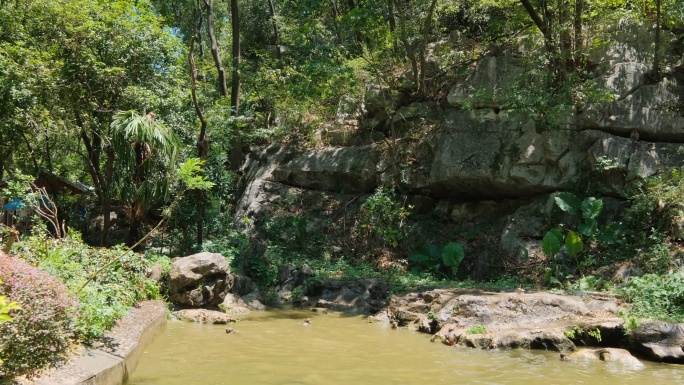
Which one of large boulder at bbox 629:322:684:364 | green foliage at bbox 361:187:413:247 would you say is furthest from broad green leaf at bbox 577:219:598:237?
large boulder at bbox 629:322:684:364

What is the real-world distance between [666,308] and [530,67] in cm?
864

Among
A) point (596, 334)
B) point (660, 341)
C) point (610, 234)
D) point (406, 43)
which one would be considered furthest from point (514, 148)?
point (660, 341)

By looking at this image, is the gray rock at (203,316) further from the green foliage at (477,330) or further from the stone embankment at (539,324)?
the green foliage at (477,330)

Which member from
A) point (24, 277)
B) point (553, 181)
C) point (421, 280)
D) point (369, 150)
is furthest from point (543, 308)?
point (369, 150)

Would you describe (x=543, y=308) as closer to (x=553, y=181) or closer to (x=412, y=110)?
(x=553, y=181)

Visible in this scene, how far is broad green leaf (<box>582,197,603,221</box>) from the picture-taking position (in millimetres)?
13453

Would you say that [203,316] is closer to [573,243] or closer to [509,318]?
[509,318]

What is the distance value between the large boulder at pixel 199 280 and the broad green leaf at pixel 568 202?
808 centimetres

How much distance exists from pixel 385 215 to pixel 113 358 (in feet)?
36.2

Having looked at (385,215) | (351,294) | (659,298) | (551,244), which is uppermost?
(385,215)

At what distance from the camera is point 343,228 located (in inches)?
702

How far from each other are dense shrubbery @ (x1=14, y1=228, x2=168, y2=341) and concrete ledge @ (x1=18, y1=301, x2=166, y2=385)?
7.8 inches

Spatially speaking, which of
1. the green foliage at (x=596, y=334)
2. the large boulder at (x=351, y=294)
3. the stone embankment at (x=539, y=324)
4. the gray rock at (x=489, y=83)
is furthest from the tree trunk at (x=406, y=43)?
the green foliage at (x=596, y=334)

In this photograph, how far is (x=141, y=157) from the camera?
44.7 ft
